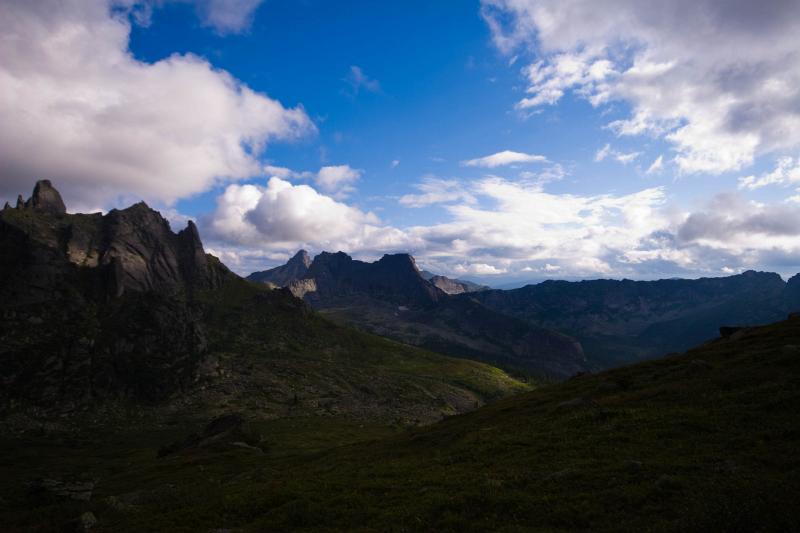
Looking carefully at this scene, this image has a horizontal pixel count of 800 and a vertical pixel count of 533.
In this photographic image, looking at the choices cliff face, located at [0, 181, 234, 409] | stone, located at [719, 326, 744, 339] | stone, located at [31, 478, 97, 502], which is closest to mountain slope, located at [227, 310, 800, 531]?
stone, located at [31, 478, 97, 502]

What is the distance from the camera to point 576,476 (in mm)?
25891

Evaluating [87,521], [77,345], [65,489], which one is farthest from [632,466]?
[77,345]

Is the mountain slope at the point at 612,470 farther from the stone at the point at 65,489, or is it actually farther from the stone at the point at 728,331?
the stone at the point at 728,331

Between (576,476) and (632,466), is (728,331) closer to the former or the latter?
(632,466)

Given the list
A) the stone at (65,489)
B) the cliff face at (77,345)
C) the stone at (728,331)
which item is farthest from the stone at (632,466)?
the cliff face at (77,345)

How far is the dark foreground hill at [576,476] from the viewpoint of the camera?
2052cm

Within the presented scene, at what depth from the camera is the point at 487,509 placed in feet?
76.4

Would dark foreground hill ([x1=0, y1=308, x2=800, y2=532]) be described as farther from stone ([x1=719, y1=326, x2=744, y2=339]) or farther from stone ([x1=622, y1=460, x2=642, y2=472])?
stone ([x1=719, y1=326, x2=744, y2=339])

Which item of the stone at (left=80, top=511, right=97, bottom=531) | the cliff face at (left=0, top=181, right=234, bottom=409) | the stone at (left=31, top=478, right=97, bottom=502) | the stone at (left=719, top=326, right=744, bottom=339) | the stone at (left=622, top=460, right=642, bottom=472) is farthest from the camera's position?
the cliff face at (left=0, top=181, right=234, bottom=409)

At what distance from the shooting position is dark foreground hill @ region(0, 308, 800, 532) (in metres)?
20.5

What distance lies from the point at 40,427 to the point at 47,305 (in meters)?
83.3

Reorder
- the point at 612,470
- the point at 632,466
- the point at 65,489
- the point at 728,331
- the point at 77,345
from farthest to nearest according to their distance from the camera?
1. the point at 77,345
2. the point at 728,331
3. the point at 65,489
4. the point at 612,470
5. the point at 632,466

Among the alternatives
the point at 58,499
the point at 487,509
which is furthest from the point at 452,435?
the point at 58,499

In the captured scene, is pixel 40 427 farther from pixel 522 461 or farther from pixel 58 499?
pixel 522 461
